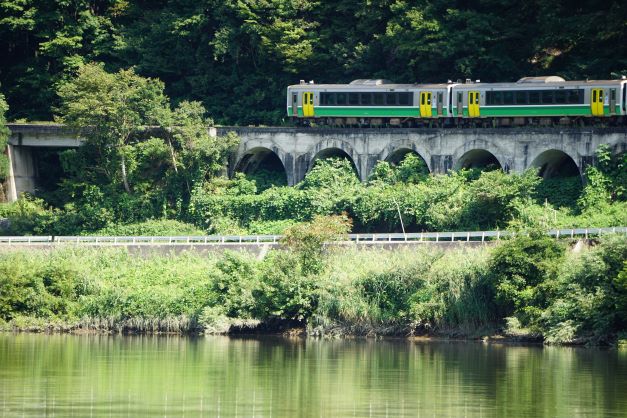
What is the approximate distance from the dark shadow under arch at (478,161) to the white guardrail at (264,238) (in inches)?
248

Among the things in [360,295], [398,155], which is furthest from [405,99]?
[360,295]

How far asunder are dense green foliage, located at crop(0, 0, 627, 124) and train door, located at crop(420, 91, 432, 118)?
2.55 m

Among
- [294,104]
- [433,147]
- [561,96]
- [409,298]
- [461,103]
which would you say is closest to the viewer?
[409,298]

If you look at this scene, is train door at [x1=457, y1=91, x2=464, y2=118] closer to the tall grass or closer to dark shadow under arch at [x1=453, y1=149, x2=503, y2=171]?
dark shadow under arch at [x1=453, y1=149, x2=503, y2=171]

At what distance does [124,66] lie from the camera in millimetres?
79938

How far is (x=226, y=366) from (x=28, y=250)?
2082cm

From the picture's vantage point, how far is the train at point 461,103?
64750 mm

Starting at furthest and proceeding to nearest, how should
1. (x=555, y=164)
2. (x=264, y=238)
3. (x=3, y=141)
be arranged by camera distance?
(x=3, y=141), (x=555, y=164), (x=264, y=238)

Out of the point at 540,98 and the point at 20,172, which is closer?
the point at 540,98

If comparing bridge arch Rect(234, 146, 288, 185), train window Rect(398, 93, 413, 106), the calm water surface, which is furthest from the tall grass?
bridge arch Rect(234, 146, 288, 185)

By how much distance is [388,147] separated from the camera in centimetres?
6844

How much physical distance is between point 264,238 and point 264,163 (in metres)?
12.1

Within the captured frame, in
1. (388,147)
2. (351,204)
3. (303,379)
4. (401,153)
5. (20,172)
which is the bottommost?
(303,379)

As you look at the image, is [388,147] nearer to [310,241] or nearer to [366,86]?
[366,86]
